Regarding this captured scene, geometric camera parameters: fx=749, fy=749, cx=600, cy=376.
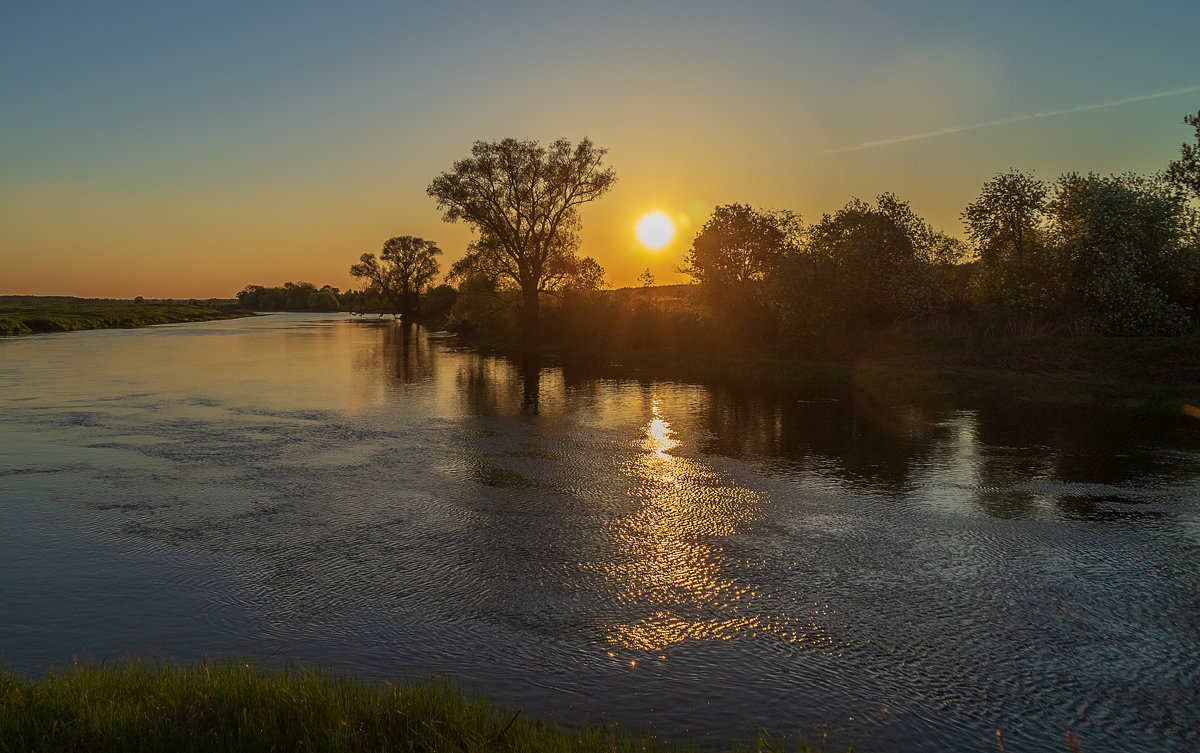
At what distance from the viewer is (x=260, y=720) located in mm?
5953

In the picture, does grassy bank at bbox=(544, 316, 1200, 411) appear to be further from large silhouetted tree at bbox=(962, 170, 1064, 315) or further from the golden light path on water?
the golden light path on water

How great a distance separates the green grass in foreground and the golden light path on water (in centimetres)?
218

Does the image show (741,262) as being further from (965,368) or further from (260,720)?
(260,720)

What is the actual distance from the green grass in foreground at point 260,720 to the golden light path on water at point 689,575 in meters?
2.18

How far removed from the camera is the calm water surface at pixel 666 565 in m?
7.34

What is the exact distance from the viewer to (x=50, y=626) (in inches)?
336

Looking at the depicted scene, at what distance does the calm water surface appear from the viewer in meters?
7.34

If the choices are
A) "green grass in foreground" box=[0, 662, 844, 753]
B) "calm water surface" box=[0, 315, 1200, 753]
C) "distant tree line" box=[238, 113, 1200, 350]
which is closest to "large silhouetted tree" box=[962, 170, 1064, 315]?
"distant tree line" box=[238, 113, 1200, 350]

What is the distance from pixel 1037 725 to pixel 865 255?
40.6 metres

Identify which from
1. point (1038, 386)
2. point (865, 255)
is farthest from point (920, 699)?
point (865, 255)

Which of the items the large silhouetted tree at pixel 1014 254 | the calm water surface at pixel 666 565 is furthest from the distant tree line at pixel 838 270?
the calm water surface at pixel 666 565

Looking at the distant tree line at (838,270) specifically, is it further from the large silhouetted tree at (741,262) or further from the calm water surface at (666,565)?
the calm water surface at (666,565)

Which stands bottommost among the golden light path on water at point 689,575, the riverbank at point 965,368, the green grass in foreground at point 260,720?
the golden light path on water at point 689,575

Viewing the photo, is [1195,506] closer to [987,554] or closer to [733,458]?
[987,554]
